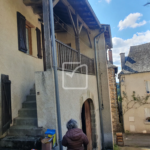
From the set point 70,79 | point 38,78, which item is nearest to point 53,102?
point 38,78

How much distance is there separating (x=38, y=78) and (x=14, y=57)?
5.42 feet

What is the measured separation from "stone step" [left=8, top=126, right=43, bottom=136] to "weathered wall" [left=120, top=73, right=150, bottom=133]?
12.4 metres

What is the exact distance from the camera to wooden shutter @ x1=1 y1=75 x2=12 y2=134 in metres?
3.93

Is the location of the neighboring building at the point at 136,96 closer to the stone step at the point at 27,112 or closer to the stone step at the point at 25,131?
the stone step at the point at 27,112

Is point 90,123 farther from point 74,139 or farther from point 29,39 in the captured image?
point 29,39

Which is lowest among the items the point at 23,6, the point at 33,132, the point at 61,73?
the point at 33,132

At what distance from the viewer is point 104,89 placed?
27.6ft

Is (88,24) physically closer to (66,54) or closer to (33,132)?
(66,54)

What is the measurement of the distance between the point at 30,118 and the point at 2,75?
1.40 meters

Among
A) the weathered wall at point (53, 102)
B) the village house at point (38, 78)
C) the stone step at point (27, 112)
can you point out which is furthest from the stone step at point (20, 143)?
the stone step at point (27, 112)

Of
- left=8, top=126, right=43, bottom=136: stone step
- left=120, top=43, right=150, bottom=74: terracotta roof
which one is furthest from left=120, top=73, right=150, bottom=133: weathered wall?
left=8, top=126, right=43, bottom=136: stone step

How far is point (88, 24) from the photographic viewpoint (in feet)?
25.0

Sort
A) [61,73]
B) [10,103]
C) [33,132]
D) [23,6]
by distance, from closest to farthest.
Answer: [33,132] < [61,73] < [10,103] < [23,6]

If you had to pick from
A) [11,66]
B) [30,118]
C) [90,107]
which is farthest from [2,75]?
[90,107]
